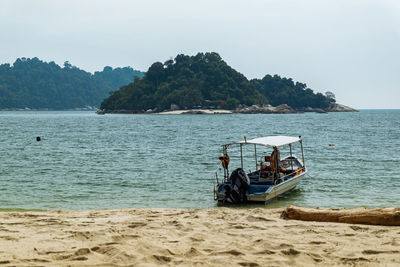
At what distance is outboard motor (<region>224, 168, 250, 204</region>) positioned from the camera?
1734cm

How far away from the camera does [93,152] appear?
127 feet

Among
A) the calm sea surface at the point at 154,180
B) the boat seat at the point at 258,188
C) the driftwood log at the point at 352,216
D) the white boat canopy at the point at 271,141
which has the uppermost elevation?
the white boat canopy at the point at 271,141

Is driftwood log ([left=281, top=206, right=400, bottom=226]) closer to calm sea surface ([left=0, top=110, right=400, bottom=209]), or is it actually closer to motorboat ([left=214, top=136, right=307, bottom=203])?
motorboat ([left=214, top=136, right=307, bottom=203])

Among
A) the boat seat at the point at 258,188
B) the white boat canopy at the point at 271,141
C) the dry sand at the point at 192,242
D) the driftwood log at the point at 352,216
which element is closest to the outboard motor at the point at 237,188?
the boat seat at the point at 258,188

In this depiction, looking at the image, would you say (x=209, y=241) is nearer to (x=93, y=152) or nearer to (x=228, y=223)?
(x=228, y=223)

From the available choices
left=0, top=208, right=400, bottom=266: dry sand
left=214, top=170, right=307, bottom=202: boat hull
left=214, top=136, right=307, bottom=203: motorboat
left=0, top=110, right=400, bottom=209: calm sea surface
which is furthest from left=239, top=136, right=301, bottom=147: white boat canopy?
left=0, top=208, right=400, bottom=266: dry sand

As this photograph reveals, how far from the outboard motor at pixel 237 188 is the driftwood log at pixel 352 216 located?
5270mm

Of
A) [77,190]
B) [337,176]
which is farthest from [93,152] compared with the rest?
[337,176]

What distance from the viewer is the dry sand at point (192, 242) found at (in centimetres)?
780

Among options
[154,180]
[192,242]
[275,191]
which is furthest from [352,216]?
[154,180]

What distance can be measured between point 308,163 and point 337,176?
637cm

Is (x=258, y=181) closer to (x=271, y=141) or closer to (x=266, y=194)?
(x=271, y=141)

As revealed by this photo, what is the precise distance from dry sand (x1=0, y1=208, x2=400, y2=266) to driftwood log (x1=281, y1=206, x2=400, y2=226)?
0.35m

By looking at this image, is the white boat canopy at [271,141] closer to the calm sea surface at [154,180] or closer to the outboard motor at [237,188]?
the outboard motor at [237,188]
